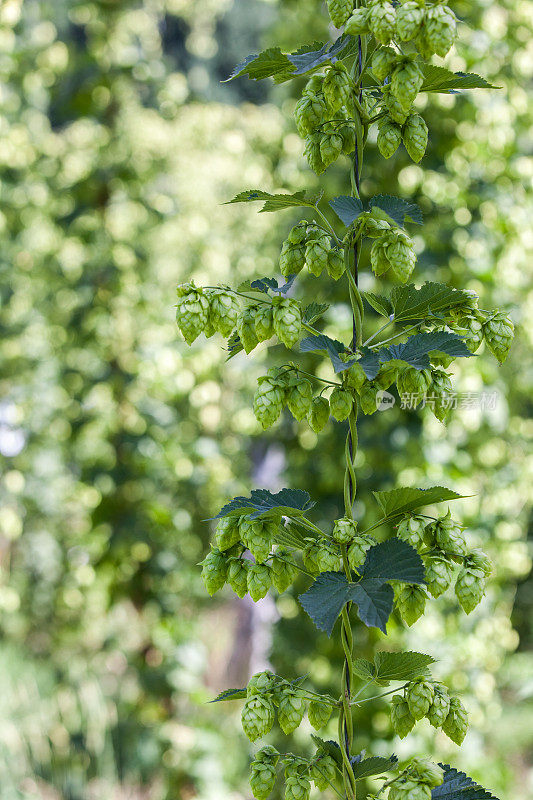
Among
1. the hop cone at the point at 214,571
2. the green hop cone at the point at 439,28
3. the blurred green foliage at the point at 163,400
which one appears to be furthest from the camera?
the blurred green foliage at the point at 163,400

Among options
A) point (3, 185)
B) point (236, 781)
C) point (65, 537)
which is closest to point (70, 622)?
point (65, 537)

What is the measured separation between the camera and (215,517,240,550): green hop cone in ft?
2.38

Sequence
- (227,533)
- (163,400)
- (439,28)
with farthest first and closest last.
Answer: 1. (163,400)
2. (227,533)
3. (439,28)

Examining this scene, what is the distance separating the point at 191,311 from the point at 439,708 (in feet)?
1.40

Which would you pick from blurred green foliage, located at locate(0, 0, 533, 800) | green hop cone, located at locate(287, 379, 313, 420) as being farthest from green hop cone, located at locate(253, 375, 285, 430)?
blurred green foliage, located at locate(0, 0, 533, 800)

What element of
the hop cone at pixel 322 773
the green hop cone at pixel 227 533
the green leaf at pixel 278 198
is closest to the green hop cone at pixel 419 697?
the hop cone at pixel 322 773

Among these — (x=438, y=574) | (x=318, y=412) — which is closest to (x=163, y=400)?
(x=318, y=412)

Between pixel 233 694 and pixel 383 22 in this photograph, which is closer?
pixel 383 22

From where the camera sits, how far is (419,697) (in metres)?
0.69

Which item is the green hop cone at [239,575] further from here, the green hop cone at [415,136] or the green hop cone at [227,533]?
the green hop cone at [415,136]

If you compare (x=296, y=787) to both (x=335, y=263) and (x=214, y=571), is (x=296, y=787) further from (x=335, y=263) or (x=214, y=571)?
(x=335, y=263)

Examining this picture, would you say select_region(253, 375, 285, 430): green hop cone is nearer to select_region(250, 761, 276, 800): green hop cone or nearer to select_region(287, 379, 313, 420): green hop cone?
select_region(287, 379, 313, 420): green hop cone

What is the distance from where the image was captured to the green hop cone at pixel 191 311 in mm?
696

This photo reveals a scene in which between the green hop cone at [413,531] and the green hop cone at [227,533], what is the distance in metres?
0.15
